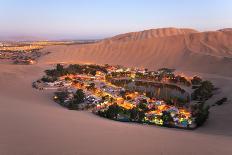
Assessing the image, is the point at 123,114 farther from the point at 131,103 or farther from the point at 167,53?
the point at 167,53

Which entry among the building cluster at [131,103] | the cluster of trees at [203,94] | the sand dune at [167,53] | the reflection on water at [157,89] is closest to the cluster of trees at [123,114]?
the building cluster at [131,103]

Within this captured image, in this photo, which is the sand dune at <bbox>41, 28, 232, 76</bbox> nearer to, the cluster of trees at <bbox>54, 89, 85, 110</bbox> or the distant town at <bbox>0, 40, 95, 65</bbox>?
the distant town at <bbox>0, 40, 95, 65</bbox>

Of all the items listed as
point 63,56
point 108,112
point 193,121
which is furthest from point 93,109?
point 63,56

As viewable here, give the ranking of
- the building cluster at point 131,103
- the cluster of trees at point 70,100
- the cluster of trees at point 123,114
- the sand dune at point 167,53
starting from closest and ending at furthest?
the cluster of trees at point 123,114 → the building cluster at point 131,103 → the cluster of trees at point 70,100 → the sand dune at point 167,53

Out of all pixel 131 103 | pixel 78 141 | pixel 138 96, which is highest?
pixel 78 141

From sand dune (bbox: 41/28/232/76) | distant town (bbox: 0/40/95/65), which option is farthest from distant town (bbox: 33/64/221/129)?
distant town (bbox: 0/40/95/65)

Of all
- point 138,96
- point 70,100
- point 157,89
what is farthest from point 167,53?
point 70,100

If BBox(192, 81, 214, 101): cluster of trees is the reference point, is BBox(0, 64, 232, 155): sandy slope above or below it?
above

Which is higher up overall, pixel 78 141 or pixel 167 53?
pixel 78 141

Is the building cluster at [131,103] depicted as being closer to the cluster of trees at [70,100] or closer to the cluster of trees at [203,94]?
the cluster of trees at [70,100]
